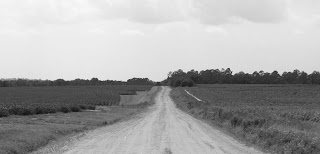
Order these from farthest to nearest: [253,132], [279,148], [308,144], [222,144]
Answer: [253,132], [222,144], [279,148], [308,144]

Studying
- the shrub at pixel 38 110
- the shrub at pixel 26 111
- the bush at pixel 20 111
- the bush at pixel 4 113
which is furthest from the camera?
the shrub at pixel 38 110

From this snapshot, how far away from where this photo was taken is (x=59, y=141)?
70.1ft

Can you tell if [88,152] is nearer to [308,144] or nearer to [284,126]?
[308,144]

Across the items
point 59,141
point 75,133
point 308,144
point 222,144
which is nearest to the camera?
point 308,144

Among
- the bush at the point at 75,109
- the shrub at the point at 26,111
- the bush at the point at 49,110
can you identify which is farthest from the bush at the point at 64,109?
the shrub at the point at 26,111

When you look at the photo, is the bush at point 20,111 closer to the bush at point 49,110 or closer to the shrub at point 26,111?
the shrub at point 26,111

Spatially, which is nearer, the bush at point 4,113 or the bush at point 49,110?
the bush at point 4,113

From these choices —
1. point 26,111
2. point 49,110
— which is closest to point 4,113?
point 26,111

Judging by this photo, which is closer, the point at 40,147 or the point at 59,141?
the point at 40,147

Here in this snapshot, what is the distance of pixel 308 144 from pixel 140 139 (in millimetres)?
8742

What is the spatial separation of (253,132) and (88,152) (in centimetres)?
1072

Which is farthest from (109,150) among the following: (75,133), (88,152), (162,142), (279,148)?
(75,133)

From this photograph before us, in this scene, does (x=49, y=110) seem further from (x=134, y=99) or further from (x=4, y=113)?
(x=134, y=99)

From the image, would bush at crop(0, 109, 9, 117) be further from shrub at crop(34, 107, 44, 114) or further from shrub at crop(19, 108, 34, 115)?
shrub at crop(34, 107, 44, 114)
